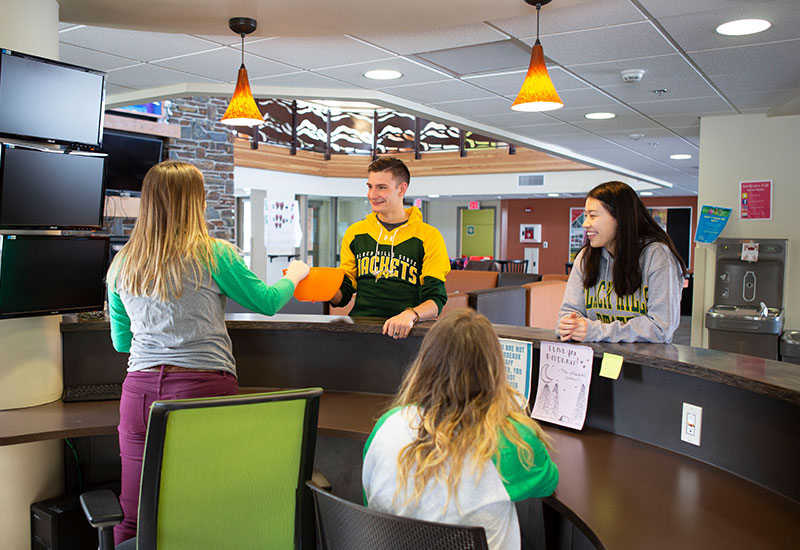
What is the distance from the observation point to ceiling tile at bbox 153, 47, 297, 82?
4.09 metres

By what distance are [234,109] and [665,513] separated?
2.78 metres

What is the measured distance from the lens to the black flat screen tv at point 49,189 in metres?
2.16

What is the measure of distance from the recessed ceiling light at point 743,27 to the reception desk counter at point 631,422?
1987 mm

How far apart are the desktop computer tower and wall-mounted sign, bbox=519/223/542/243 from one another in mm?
14218

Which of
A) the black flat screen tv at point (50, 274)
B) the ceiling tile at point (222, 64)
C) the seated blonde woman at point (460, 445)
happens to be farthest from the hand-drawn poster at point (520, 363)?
the ceiling tile at point (222, 64)

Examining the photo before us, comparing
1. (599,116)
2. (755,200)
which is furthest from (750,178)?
(599,116)

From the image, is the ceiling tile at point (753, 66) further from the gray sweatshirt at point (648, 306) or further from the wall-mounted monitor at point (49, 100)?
the wall-mounted monitor at point (49, 100)

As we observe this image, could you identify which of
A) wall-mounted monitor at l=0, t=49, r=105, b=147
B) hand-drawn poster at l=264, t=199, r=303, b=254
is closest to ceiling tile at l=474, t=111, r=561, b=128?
wall-mounted monitor at l=0, t=49, r=105, b=147

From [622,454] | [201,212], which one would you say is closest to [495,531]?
[622,454]

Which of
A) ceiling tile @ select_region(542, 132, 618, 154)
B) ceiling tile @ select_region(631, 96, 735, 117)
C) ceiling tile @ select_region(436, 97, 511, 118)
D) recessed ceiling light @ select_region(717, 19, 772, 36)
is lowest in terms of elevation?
recessed ceiling light @ select_region(717, 19, 772, 36)

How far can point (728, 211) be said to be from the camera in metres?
5.55

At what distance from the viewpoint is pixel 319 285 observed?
245 centimetres

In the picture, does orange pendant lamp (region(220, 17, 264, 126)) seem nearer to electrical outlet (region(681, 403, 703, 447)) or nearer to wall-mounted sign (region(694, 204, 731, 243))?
electrical outlet (region(681, 403, 703, 447))

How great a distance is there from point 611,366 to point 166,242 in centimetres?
139
